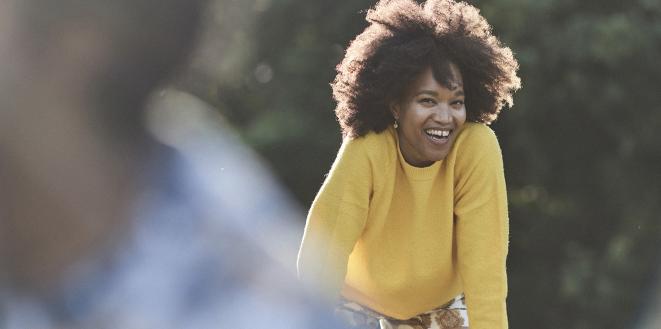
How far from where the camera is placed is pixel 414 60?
2.83 metres

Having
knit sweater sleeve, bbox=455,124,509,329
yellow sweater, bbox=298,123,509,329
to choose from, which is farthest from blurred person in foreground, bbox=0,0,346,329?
knit sweater sleeve, bbox=455,124,509,329

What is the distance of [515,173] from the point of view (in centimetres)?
808

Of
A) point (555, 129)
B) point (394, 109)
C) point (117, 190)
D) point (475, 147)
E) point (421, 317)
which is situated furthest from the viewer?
point (555, 129)

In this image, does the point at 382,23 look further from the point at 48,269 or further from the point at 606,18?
the point at 606,18

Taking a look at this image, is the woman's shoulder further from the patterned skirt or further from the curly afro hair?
the patterned skirt

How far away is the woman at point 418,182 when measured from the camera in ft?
8.80

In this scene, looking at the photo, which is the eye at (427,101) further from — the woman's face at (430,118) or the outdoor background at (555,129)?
the outdoor background at (555,129)

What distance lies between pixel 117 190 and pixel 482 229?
2.05 meters

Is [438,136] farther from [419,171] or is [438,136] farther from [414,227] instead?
[414,227]

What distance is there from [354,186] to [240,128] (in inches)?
231

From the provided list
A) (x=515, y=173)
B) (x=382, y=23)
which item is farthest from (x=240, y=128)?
(x=382, y=23)

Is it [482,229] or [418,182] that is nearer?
[482,229]

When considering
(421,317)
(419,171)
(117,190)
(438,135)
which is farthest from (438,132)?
(117,190)

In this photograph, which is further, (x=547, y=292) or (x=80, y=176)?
(x=547, y=292)
